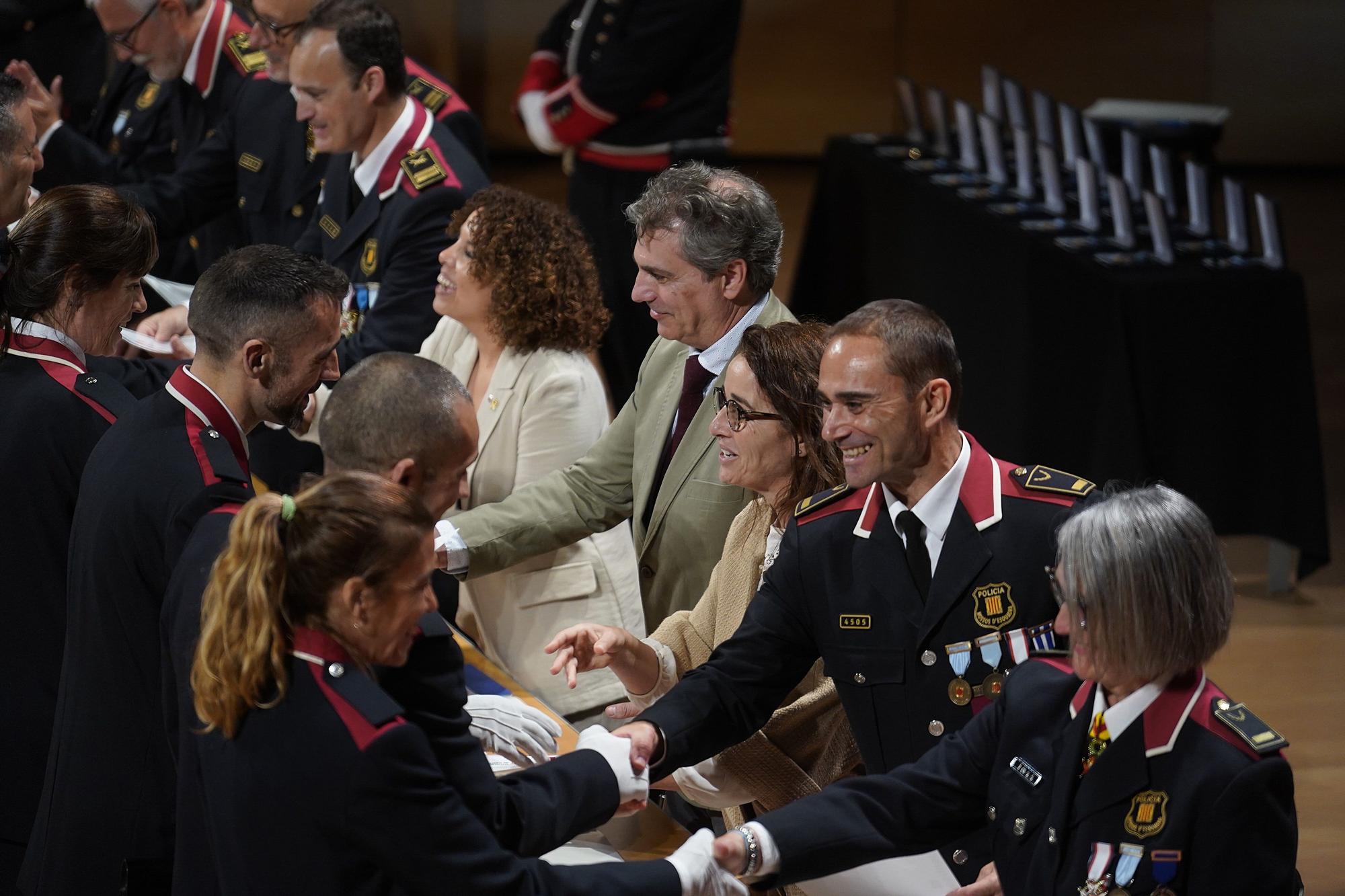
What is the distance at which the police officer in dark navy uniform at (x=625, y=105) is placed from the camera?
5949mm

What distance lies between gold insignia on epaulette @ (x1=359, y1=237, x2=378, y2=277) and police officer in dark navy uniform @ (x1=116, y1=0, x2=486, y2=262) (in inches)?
22.6

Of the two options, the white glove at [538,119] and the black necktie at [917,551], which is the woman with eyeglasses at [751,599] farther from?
the white glove at [538,119]

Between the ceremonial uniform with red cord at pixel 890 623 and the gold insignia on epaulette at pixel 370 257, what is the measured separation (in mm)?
1912

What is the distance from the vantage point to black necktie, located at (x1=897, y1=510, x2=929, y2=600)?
2.58 meters

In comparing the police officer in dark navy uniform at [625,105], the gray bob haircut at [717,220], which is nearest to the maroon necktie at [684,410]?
the gray bob haircut at [717,220]

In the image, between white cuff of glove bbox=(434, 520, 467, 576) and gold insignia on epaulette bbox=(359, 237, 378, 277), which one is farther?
gold insignia on epaulette bbox=(359, 237, 378, 277)

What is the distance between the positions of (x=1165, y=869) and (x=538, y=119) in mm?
A: 4827

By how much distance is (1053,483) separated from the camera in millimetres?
2598

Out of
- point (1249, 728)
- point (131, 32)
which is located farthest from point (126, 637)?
point (131, 32)

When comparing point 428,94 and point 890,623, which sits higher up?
point 428,94

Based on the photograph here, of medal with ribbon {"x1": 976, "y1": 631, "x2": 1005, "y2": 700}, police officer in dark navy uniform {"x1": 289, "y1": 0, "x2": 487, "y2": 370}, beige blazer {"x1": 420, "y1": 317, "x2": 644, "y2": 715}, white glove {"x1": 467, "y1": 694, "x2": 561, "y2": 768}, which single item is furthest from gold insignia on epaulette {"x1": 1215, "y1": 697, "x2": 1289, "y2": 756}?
police officer in dark navy uniform {"x1": 289, "y1": 0, "x2": 487, "y2": 370}

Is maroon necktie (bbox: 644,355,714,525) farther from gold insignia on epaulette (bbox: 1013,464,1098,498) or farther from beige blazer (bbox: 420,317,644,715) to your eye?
gold insignia on epaulette (bbox: 1013,464,1098,498)

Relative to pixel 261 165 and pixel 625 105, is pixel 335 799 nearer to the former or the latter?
pixel 261 165

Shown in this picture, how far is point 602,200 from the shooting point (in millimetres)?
6332
